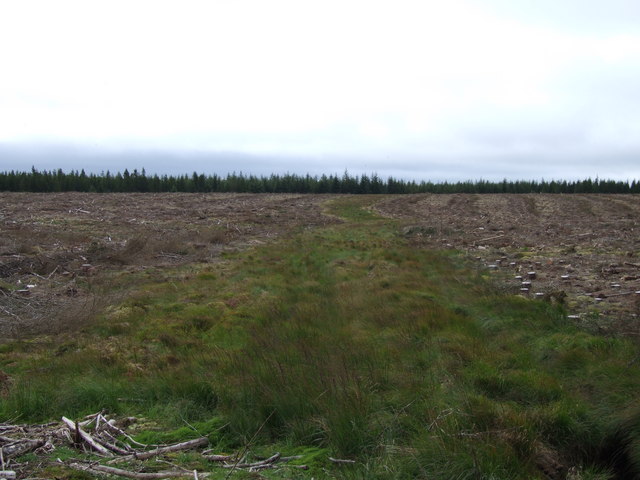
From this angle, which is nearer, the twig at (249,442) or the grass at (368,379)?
the twig at (249,442)

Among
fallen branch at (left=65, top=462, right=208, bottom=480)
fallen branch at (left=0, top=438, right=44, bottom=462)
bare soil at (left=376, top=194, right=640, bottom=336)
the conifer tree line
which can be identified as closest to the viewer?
fallen branch at (left=65, top=462, right=208, bottom=480)

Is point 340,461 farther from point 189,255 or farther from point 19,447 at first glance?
point 189,255

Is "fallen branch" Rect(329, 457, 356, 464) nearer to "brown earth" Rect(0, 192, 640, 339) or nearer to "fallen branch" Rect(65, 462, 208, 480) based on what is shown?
"fallen branch" Rect(65, 462, 208, 480)

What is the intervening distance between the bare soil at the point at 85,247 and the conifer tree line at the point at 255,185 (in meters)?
35.3

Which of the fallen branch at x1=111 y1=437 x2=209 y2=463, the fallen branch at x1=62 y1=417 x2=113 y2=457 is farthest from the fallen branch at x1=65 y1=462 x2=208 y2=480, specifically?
the fallen branch at x1=62 y1=417 x2=113 y2=457

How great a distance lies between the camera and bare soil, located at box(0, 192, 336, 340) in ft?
31.7

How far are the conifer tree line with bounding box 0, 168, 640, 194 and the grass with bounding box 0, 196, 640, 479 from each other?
6157 cm

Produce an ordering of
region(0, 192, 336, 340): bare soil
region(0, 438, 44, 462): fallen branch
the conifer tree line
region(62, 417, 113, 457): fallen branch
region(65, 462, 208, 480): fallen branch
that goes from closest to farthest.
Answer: region(65, 462, 208, 480): fallen branch, region(0, 438, 44, 462): fallen branch, region(62, 417, 113, 457): fallen branch, region(0, 192, 336, 340): bare soil, the conifer tree line

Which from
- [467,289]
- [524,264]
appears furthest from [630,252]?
[467,289]

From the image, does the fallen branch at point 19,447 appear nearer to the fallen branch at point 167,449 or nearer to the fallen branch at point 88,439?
the fallen branch at point 88,439

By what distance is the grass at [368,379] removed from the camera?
4363 millimetres

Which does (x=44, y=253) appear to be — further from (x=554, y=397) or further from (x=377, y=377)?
(x=554, y=397)

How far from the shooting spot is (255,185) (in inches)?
2894

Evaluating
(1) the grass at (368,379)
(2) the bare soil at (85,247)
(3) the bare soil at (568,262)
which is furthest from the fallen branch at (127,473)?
(3) the bare soil at (568,262)
